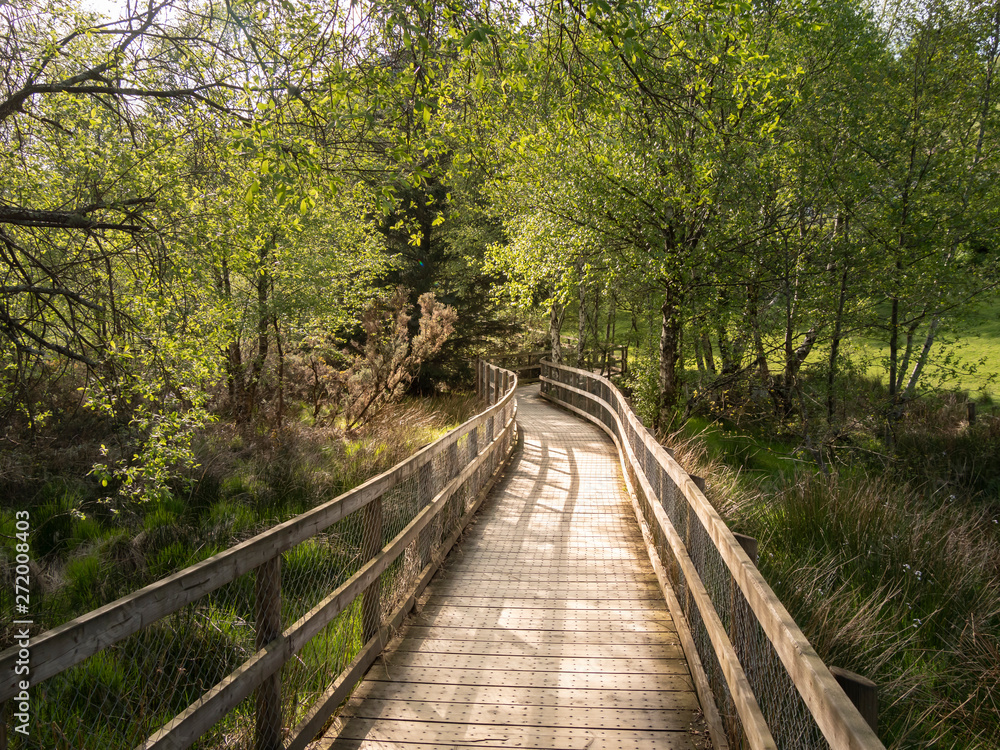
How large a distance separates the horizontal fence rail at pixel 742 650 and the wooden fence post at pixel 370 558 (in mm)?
2149

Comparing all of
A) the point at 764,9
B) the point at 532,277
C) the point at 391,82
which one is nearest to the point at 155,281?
the point at 391,82

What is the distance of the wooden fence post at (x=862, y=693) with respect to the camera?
6.59ft

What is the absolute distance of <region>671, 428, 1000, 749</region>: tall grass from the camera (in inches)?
173

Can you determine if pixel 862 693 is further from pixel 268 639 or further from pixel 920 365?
pixel 920 365

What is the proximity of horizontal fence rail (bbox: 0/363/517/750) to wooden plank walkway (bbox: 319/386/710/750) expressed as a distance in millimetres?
282

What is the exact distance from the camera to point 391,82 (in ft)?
16.4

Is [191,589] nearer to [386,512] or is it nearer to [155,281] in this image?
[386,512]

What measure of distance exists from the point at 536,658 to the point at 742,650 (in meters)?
1.62

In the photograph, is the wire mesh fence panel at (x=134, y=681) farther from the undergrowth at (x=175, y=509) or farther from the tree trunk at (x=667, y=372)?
the tree trunk at (x=667, y=372)

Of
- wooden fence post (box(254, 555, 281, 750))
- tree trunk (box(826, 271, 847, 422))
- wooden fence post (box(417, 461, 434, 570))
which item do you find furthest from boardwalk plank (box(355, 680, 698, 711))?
tree trunk (box(826, 271, 847, 422))

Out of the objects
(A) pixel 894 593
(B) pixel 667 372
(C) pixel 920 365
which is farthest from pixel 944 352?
(A) pixel 894 593

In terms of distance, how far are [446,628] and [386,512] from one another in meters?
1.83

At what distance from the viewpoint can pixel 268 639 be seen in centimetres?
301

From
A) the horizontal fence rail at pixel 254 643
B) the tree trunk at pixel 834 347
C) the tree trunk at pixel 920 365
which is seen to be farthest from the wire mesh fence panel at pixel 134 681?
the tree trunk at pixel 920 365
